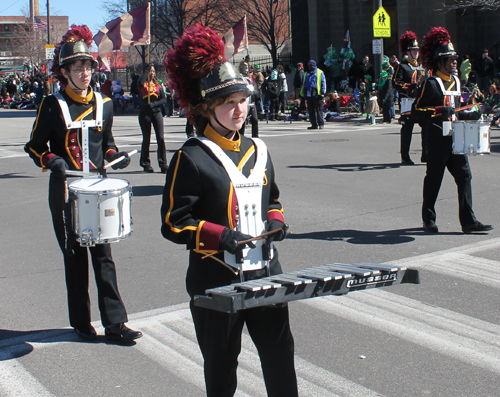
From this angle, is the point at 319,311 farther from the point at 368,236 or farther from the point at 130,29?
the point at 130,29

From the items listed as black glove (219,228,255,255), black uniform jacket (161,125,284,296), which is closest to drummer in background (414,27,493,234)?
black uniform jacket (161,125,284,296)

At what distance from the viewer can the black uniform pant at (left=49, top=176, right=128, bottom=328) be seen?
4.80 m

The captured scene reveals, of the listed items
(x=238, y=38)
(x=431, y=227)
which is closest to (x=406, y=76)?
(x=431, y=227)

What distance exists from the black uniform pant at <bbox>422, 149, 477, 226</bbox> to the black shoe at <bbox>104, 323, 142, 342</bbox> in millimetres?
4211

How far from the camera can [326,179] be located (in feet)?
38.5

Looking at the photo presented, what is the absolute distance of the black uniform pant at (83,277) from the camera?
4805mm

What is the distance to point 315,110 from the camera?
70.6 feet

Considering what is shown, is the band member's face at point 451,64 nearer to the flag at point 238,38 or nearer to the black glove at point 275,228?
the black glove at point 275,228

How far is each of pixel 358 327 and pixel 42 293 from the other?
269 centimetres

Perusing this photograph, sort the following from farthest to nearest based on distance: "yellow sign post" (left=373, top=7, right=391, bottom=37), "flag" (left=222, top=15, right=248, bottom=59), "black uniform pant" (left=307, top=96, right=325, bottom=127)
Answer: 1. "flag" (left=222, top=15, right=248, bottom=59)
2. "yellow sign post" (left=373, top=7, right=391, bottom=37)
3. "black uniform pant" (left=307, top=96, right=325, bottom=127)

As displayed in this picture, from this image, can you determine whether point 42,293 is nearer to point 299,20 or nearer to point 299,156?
point 299,156

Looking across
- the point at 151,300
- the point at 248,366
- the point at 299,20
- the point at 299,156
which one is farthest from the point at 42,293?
the point at 299,20

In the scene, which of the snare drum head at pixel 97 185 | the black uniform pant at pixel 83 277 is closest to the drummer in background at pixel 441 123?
the black uniform pant at pixel 83 277

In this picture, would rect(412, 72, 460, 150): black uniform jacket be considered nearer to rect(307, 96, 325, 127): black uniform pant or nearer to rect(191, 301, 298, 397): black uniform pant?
rect(191, 301, 298, 397): black uniform pant
